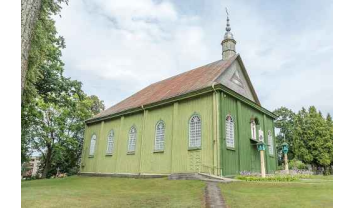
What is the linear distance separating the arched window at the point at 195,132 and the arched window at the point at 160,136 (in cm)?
230

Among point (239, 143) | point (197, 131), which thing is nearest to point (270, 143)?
point (239, 143)

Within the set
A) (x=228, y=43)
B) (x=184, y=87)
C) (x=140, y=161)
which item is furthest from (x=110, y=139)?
(x=228, y=43)

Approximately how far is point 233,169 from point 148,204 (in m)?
8.27

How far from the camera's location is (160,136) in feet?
53.8

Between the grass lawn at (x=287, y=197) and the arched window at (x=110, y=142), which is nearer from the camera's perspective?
the grass lawn at (x=287, y=197)

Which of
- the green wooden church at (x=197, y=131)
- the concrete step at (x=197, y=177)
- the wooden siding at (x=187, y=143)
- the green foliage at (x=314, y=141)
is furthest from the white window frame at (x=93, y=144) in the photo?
the green foliage at (x=314, y=141)

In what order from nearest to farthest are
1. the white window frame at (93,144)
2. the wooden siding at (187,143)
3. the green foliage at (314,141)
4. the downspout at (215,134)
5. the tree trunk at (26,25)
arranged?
the tree trunk at (26,25)
the downspout at (215,134)
the wooden siding at (187,143)
the white window frame at (93,144)
the green foliage at (314,141)

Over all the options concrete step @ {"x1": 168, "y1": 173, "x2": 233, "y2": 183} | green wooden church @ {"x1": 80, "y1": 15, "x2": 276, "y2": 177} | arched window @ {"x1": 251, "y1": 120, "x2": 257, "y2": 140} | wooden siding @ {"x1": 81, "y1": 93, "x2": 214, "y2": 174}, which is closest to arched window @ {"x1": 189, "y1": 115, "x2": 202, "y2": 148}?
green wooden church @ {"x1": 80, "y1": 15, "x2": 276, "y2": 177}

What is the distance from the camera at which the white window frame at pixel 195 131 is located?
14180 mm

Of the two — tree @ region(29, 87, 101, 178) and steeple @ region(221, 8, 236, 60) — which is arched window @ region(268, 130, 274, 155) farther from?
tree @ region(29, 87, 101, 178)

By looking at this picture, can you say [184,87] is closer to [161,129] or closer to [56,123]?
[161,129]

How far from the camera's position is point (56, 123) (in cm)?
2598

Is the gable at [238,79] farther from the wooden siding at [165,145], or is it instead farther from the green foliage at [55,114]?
the green foliage at [55,114]
